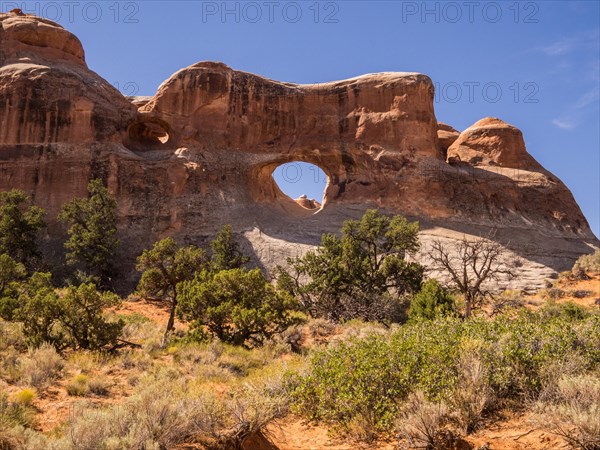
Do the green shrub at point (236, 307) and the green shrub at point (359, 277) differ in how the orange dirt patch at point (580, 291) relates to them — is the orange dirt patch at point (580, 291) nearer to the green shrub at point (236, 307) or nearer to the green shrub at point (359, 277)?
the green shrub at point (359, 277)

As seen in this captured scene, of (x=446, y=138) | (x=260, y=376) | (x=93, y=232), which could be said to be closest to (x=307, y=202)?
(x=446, y=138)

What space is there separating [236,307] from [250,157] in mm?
22805

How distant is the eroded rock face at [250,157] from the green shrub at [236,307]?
1371 cm

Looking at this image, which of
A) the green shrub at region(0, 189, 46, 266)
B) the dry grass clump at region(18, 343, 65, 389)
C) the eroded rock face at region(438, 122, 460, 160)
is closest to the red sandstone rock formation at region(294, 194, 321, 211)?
the eroded rock face at region(438, 122, 460, 160)

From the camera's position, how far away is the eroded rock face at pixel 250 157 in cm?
3123

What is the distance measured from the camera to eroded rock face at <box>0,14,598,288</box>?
102 feet

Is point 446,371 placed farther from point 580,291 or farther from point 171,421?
point 580,291

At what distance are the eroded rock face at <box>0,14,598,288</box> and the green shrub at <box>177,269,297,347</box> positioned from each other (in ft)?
45.0

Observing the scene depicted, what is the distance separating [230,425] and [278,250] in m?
22.6

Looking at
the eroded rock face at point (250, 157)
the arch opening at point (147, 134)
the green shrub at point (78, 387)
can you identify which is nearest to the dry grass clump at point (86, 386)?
the green shrub at point (78, 387)

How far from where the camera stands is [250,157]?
35188 millimetres

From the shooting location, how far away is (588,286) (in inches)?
1003

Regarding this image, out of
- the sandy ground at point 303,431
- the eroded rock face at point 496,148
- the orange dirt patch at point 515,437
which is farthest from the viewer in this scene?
the eroded rock face at point 496,148

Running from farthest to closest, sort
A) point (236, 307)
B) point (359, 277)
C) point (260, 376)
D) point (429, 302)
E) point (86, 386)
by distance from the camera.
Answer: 1. point (359, 277)
2. point (429, 302)
3. point (236, 307)
4. point (260, 376)
5. point (86, 386)
